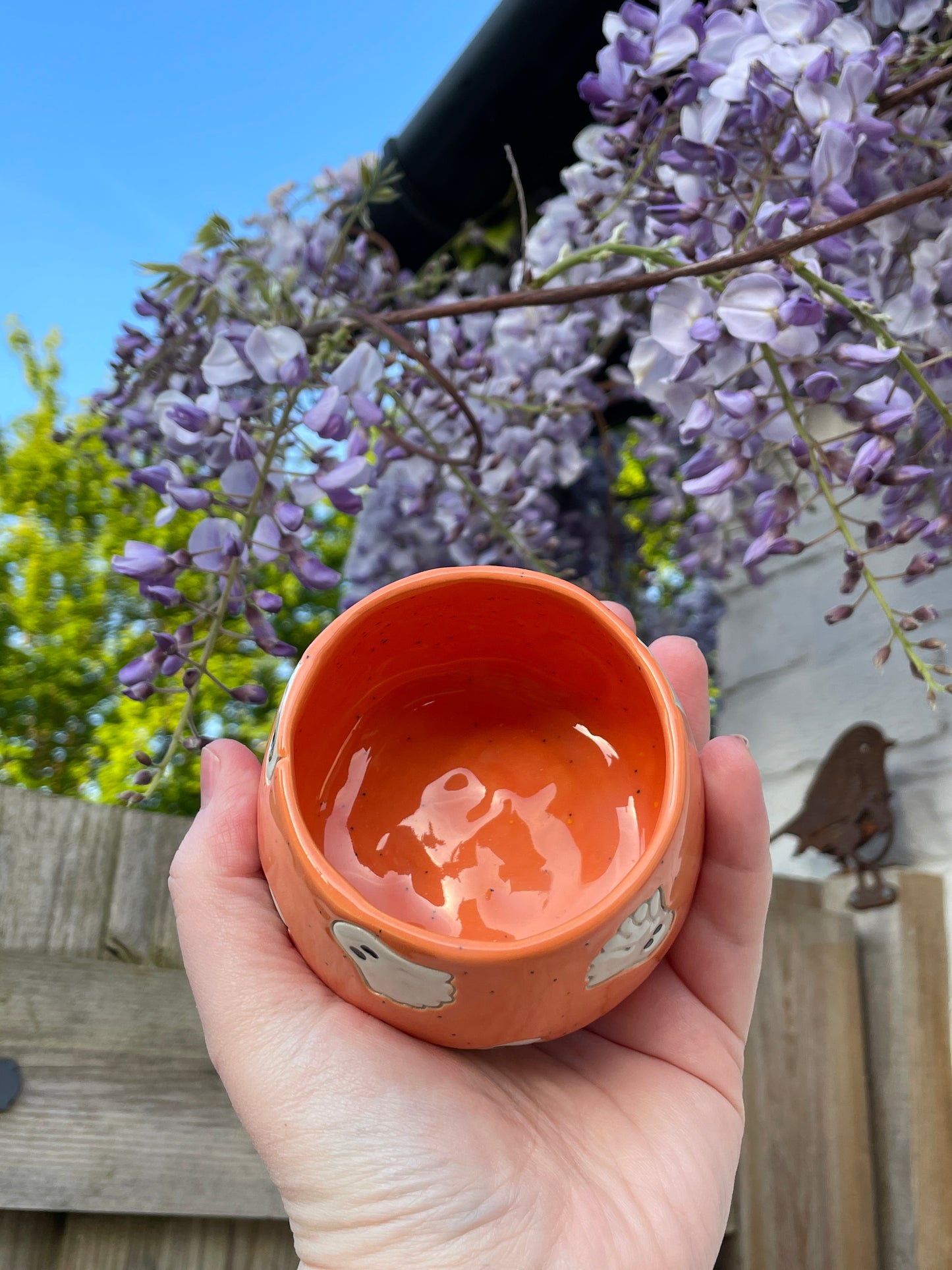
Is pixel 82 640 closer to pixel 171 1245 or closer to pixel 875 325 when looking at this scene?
pixel 171 1245

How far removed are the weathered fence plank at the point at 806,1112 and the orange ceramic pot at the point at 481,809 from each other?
0.60 meters

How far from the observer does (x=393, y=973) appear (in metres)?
0.49

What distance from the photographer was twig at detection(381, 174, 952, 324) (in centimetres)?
62

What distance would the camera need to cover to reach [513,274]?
4.28 feet

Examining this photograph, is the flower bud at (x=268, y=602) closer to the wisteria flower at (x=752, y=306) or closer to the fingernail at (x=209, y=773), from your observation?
the fingernail at (x=209, y=773)

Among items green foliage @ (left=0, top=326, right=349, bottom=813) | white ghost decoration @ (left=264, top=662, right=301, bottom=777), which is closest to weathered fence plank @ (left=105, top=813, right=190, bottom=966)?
white ghost decoration @ (left=264, top=662, right=301, bottom=777)

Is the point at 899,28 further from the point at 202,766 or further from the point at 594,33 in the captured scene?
the point at 202,766

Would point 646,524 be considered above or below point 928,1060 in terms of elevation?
above

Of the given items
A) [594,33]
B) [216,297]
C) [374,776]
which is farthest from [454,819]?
[594,33]

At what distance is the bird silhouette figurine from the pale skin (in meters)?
0.61

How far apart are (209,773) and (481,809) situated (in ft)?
0.68

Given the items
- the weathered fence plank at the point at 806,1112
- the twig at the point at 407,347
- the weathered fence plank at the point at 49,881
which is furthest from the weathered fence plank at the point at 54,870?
the weathered fence plank at the point at 806,1112

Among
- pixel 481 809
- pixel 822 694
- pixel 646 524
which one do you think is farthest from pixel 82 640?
pixel 481 809

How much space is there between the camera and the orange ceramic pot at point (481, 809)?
19.5 inches
